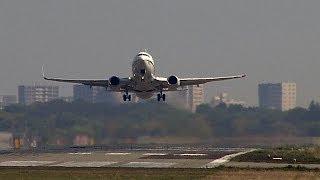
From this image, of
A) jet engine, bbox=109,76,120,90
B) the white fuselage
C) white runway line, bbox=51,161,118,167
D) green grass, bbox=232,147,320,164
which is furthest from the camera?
jet engine, bbox=109,76,120,90

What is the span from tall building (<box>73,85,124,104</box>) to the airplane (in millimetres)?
17163

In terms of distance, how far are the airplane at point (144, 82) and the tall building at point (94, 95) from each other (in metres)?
17.2

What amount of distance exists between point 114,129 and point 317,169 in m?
41.5

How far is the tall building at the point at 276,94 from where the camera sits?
159875 mm

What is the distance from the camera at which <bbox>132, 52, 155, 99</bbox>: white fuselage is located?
292ft

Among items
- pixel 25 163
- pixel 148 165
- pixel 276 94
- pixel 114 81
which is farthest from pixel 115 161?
pixel 276 94

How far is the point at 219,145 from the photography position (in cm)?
10688

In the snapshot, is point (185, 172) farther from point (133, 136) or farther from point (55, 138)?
point (55, 138)

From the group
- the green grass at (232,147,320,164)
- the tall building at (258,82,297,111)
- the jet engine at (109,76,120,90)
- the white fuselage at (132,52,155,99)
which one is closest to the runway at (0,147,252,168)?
the green grass at (232,147,320,164)

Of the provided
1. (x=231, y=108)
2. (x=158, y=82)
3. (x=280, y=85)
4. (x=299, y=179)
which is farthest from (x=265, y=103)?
(x=299, y=179)

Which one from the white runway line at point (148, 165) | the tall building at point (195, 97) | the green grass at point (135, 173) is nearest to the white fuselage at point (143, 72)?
the white runway line at point (148, 165)

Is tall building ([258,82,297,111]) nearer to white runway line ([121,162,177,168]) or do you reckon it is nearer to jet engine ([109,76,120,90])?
jet engine ([109,76,120,90])

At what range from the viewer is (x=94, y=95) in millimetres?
145000

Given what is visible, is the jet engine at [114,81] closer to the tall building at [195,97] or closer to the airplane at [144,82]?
the airplane at [144,82]
